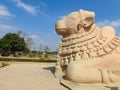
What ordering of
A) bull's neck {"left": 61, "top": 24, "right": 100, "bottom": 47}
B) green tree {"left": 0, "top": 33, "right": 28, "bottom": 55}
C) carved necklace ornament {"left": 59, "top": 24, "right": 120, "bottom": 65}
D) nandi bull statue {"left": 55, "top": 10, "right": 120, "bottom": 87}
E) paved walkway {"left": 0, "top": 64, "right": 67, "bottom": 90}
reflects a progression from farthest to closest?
1. green tree {"left": 0, "top": 33, "right": 28, "bottom": 55}
2. bull's neck {"left": 61, "top": 24, "right": 100, "bottom": 47}
3. carved necklace ornament {"left": 59, "top": 24, "right": 120, "bottom": 65}
4. nandi bull statue {"left": 55, "top": 10, "right": 120, "bottom": 87}
5. paved walkway {"left": 0, "top": 64, "right": 67, "bottom": 90}

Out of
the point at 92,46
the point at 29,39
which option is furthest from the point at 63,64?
the point at 29,39

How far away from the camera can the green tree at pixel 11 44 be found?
36.8m

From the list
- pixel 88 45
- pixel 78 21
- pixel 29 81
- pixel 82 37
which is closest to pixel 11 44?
pixel 78 21

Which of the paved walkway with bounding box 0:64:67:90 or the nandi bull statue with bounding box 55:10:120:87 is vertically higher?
the nandi bull statue with bounding box 55:10:120:87

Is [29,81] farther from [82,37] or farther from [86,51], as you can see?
[82,37]

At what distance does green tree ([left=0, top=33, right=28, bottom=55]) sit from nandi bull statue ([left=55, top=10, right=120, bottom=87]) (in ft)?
102

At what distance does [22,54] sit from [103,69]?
3269cm

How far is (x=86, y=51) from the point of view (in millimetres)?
6070

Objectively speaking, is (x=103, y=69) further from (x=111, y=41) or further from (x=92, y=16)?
(x=92, y=16)

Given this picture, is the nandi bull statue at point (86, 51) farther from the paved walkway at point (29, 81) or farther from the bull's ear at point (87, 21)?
the paved walkway at point (29, 81)

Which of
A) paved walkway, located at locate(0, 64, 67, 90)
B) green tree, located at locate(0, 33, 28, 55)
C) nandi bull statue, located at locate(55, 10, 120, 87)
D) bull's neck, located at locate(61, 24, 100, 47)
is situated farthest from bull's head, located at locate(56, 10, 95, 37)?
green tree, located at locate(0, 33, 28, 55)

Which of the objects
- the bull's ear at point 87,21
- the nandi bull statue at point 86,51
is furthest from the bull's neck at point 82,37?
Result: the bull's ear at point 87,21

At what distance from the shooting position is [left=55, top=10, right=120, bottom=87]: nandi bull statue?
4.98m

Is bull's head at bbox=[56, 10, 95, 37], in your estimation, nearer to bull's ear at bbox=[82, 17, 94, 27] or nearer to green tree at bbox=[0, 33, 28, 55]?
bull's ear at bbox=[82, 17, 94, 27]
